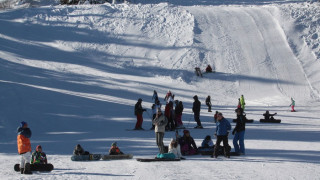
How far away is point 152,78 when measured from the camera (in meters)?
37.7

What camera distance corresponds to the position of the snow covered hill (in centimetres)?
1289

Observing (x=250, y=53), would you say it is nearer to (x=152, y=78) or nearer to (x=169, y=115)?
(x=152, y=78)

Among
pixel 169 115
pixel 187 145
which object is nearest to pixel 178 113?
pixel 169 115

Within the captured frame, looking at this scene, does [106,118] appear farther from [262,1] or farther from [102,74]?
[262,1]

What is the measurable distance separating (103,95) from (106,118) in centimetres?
658

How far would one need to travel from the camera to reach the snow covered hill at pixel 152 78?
1289 cm

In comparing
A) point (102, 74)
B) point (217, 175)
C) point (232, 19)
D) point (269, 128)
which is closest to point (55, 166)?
point (217, 175)

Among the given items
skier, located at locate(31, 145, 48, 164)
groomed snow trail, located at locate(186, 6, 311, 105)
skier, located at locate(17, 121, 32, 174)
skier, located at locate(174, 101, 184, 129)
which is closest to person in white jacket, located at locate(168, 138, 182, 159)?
skier, located at locate(31, 145, 48, 164)

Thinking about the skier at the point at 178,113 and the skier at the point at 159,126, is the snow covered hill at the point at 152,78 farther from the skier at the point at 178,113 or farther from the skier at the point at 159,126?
the skier at the point at 178,113

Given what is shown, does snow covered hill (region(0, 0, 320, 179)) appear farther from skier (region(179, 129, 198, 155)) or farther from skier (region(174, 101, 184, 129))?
skier (region(174, 101, 184, 129))

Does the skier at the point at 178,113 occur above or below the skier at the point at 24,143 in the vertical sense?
above

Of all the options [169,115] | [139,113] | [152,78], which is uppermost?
[152,78]

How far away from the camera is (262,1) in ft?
Answer: 195

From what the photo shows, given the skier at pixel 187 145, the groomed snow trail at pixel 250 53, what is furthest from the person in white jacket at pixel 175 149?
the groomed snow trail at pixel 250 53
